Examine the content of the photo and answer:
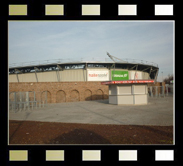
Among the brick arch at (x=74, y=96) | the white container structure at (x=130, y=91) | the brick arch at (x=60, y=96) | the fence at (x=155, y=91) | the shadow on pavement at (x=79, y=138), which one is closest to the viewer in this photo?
the shadow on pavement at (x=79, y=138)

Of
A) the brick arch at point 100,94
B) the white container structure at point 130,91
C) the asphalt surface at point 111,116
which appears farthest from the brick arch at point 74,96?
the asphalt surface at point 111,116

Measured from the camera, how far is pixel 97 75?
97.7 feet

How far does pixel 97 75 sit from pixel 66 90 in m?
7.46

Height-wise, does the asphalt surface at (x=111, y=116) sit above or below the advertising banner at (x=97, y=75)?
below

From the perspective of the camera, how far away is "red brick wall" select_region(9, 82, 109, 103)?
72.0ft

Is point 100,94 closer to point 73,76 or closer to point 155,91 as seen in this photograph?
point 73,76

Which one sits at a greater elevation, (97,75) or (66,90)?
(97,75)

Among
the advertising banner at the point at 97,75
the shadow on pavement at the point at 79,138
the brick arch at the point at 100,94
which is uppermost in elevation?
the advertising banner at the point at 97,75

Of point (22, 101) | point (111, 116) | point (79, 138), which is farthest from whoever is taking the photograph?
point (22, 101)

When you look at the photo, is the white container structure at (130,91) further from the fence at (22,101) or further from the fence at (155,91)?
the fence at (155,91)

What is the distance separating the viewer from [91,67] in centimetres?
3009

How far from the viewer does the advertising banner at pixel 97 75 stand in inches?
1161

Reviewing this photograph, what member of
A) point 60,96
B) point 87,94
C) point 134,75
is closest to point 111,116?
point 60,96

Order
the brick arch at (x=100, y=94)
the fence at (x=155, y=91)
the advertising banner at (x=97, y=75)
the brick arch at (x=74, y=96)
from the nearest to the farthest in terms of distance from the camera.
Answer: the brick arch at (x=74, y=96)
the brick arch at (x=100, y=94)
the fence at (x=155, y=91)
the advertising banner at (x=97, y=75)
